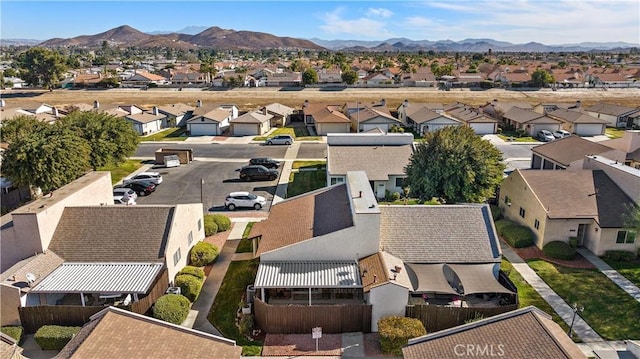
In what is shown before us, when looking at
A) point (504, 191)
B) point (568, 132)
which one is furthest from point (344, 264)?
point (568, 132)

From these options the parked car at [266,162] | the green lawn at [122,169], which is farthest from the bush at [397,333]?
the green lawn at [122,169]

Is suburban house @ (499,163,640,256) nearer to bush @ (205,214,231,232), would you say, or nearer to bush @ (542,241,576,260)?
bush @ (542,241,576,260)

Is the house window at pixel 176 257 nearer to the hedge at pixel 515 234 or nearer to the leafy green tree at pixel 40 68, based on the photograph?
the hedge at pixel 515 234

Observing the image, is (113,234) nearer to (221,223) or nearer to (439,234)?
(221,223)

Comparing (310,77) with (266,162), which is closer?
(266,162)

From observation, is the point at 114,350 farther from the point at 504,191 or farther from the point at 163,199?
the point at 504,191

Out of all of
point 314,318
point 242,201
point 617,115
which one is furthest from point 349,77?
point 314,318
